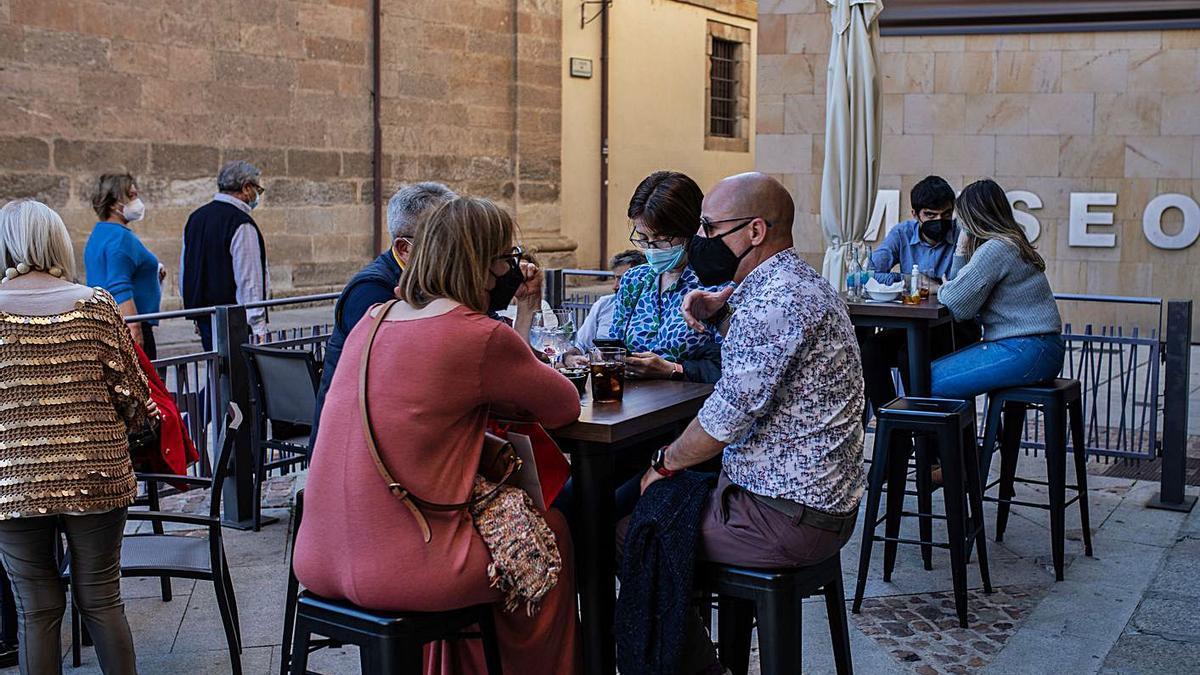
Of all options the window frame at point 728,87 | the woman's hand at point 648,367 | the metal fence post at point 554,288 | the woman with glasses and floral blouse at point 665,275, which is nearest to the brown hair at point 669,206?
the woman with glasses and floral blouse at point 665,275

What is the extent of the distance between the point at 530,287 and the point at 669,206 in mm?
754

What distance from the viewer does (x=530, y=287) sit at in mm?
3982

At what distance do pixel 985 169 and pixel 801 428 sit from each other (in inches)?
378

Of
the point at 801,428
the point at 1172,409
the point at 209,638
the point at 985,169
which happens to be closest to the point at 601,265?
the point at 985,169

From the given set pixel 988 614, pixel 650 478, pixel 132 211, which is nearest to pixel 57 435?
pixel 650 478

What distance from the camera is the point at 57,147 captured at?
1179 cm

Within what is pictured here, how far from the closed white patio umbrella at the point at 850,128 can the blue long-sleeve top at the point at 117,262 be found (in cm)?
396

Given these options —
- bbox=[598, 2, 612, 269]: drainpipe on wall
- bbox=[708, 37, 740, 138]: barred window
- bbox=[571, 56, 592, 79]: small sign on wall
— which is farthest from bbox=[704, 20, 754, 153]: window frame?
bbox=[571, 56, 592, 79]: small sign on wall

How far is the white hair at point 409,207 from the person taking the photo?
427cm

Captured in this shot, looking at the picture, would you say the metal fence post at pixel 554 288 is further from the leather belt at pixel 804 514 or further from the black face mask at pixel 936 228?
the leather belt at pixel 804 514

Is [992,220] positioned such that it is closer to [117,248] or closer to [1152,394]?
[1152,394]


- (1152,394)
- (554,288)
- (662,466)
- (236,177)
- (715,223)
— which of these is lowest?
(1152,394)

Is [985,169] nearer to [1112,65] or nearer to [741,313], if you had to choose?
[1112,65]

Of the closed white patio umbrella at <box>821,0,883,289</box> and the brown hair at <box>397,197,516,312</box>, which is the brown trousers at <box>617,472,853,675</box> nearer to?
the brown hair at <box>397,197,516,312</box>
